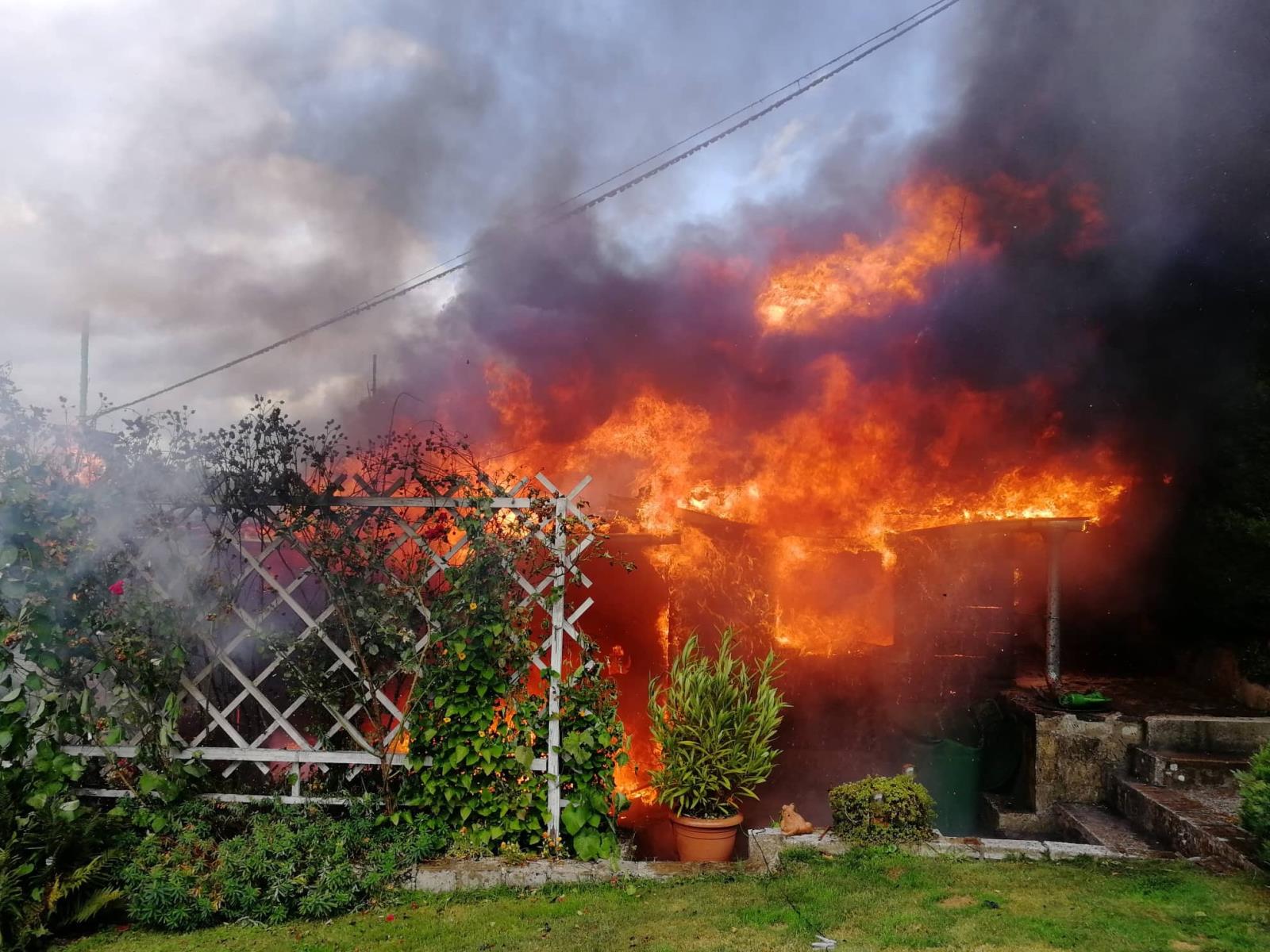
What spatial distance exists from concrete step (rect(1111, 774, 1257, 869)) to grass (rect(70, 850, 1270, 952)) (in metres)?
0.36

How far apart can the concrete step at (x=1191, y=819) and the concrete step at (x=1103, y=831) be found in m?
0.11

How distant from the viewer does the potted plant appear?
6.90 m

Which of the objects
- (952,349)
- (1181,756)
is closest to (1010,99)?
(952,349)

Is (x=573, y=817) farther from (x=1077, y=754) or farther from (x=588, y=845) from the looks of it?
(x=1077, y=754)

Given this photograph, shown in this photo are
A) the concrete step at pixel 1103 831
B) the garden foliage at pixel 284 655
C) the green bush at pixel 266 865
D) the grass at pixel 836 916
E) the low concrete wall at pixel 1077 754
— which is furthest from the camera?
the low concrete wall at pixel 1077 754

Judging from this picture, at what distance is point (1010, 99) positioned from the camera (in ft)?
44.0

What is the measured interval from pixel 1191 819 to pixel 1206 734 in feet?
7.01

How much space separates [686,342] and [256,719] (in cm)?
1002

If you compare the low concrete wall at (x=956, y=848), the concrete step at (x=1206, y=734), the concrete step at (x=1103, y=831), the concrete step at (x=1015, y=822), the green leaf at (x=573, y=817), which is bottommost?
the concrete step at (x=1015, y=822)

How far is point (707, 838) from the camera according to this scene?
6.84 m

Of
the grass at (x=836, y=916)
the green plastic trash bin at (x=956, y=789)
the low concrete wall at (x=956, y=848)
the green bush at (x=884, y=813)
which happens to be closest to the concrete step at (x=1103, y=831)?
the low concrete wall at (x=956, y=848)

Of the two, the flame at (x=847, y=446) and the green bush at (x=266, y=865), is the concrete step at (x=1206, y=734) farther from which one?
the green bush at (x=266, y=865)

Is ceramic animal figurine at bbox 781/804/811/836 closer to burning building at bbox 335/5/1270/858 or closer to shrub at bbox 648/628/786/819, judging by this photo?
shrub at bbox 648/628/786/819

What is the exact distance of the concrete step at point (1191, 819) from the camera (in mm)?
6262
